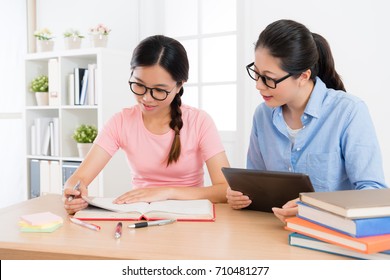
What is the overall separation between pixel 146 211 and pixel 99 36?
2421 mm

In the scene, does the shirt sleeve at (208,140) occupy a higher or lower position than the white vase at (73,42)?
lower

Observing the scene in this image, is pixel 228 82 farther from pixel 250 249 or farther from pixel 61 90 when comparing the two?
pixel 250 249

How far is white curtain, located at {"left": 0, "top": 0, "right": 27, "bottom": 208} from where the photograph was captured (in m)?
4.32

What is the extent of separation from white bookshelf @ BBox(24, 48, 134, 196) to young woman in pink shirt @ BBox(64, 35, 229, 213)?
1444 millimetres

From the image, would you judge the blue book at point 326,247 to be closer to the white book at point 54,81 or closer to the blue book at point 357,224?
the blue book at point 357,224

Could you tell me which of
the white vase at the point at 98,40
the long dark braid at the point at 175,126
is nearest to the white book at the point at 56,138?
the white vase at the point at 98,40

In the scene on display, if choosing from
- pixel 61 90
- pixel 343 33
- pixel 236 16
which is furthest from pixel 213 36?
pixel 61 90

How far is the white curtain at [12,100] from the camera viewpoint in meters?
4.32

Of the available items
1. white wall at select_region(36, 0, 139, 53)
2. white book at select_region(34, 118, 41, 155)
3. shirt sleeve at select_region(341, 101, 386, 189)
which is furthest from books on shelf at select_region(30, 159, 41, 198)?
shirt sleeve at select_region(341, 101, 386, 189)

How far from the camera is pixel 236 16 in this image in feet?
11.1

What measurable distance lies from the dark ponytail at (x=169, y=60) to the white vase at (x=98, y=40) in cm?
176

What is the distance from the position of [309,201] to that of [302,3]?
217 cm

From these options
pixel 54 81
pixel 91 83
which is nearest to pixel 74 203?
pixel 91 83

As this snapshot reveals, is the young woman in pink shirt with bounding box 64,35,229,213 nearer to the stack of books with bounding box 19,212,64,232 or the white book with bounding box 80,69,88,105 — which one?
the stack of books with bounding box 19,212,64,232
